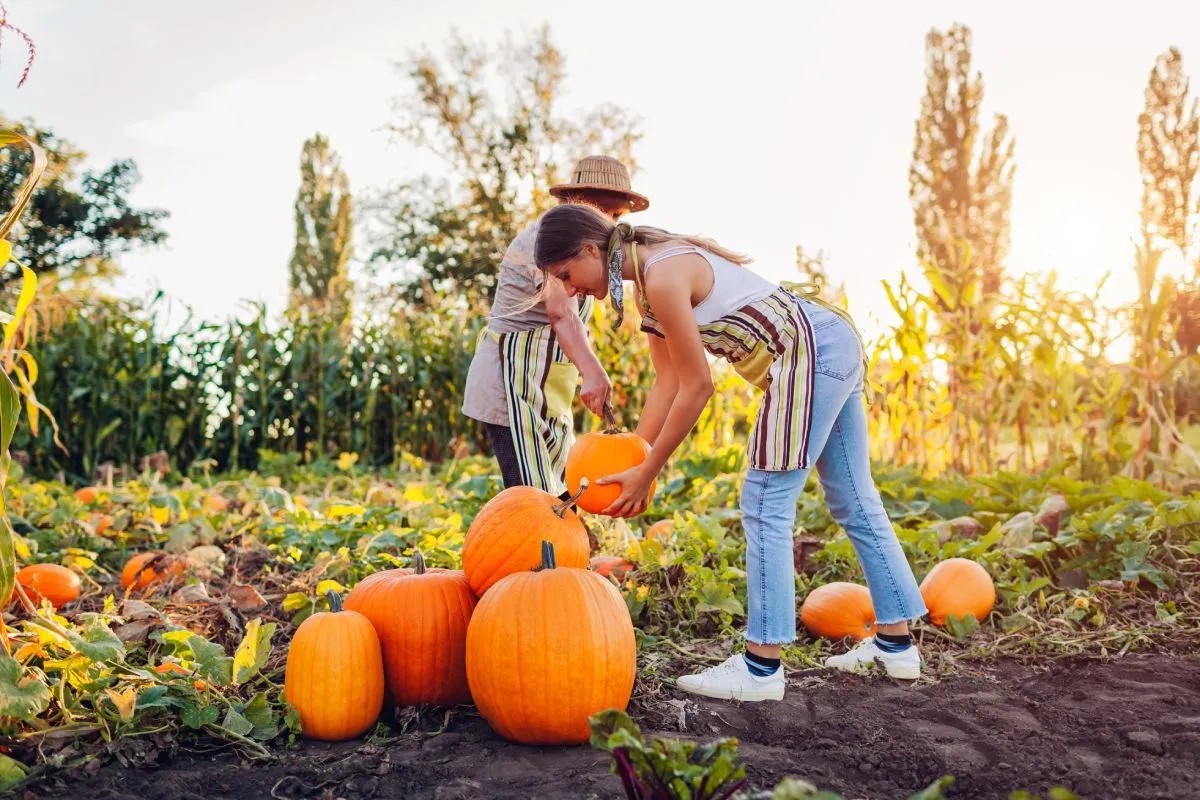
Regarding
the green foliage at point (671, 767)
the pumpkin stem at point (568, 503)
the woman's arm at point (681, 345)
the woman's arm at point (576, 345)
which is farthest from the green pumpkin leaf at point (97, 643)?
the woman's arm at point (576, 345)

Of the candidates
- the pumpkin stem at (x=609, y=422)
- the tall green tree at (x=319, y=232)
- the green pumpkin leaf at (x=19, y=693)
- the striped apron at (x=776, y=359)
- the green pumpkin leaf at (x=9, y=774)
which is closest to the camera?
the green pumpkin leaf at (x=9, y=774)

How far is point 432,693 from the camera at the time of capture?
237 centimetres

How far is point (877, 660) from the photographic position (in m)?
2.83

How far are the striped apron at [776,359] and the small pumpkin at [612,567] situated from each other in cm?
89

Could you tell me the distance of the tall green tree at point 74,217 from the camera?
32719 mm

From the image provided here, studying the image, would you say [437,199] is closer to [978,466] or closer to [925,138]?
[925,138]

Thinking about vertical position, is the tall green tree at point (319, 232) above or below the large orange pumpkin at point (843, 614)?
above

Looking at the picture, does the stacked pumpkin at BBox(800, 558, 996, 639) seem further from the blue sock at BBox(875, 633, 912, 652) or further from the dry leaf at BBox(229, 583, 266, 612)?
the dry leaf at BBox(229, 583, 266, 612)

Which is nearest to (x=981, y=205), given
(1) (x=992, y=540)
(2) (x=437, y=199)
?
(2) (x=437, y=199)

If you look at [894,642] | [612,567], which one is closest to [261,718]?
[612,567]

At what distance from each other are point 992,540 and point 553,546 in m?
2.05

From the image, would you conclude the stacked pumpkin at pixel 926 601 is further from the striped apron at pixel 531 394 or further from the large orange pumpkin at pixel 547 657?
the large orange pumpkin at pixel 547 657

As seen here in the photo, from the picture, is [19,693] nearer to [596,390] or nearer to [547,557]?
[547,557]

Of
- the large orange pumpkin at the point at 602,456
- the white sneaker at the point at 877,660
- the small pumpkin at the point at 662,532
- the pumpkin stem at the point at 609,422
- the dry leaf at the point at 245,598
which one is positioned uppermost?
the pumpkin stem at the point at 609,422
